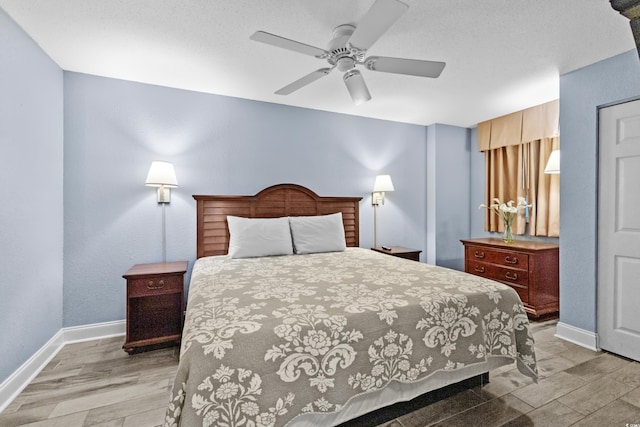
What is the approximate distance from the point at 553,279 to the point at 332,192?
2.72 meters

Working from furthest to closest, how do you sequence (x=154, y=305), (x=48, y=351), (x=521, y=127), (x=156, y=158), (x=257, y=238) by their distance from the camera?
1. (x=521, y=127)
2. (x=156, y=158)
3. (x=257, y=238)
4. (x=154, y=305)
5. (x=48, y=351)

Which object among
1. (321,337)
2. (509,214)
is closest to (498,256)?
(509,214)

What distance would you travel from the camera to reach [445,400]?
191cm

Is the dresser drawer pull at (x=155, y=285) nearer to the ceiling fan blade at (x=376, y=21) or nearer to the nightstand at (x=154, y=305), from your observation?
the nightstand at (x=154, y=305)

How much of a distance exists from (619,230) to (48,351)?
15.9ft

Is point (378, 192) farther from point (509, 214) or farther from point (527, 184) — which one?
point (527, 184)

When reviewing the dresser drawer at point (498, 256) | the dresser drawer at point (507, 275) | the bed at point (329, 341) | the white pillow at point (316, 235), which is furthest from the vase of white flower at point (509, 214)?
the white pillow at point (316, 235)

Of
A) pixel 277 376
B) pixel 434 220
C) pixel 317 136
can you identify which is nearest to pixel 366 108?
pixel 317 136

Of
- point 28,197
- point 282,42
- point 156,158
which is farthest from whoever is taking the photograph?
point 156,158

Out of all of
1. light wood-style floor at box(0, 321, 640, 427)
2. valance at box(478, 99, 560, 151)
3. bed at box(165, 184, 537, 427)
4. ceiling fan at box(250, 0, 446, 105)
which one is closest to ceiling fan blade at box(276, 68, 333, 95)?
ceiling fan at box(250, 0, 446, 105)

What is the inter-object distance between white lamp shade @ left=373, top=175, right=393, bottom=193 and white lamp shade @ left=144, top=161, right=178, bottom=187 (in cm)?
242

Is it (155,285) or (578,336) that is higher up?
(155,285)

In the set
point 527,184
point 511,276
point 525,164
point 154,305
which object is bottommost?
point 154,305

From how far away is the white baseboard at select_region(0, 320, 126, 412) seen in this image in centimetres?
194
